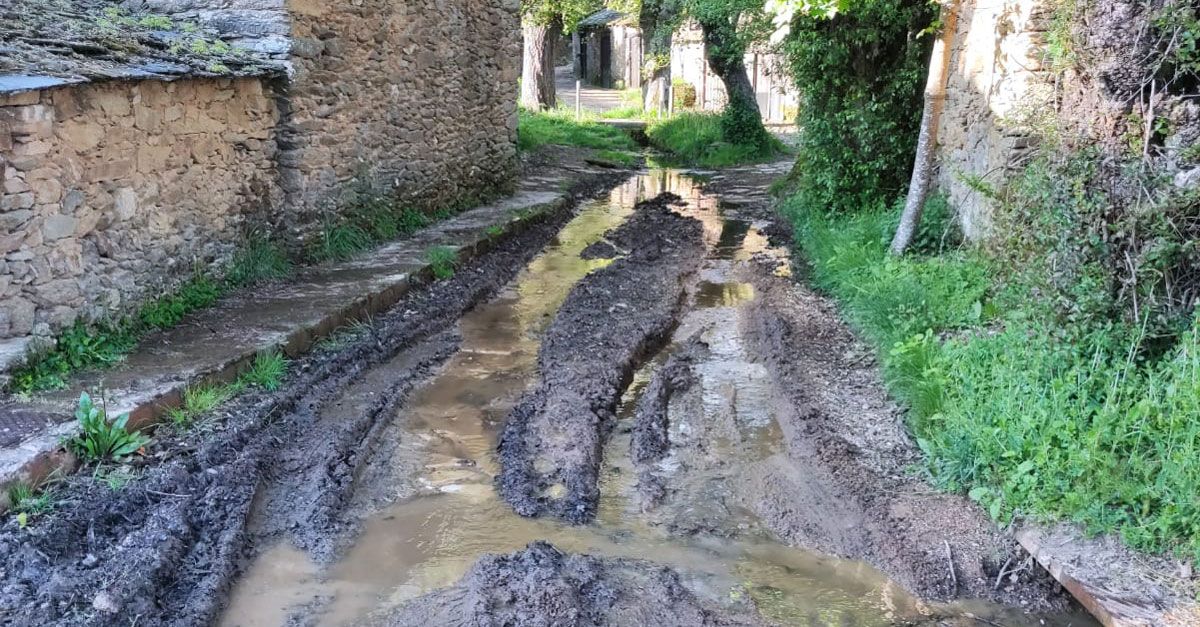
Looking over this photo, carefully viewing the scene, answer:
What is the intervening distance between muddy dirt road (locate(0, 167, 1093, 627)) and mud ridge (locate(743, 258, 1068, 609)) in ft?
0.05

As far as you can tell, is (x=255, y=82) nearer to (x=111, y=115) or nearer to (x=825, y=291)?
(x=111, y=115)

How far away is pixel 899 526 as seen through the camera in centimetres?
472

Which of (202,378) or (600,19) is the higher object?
(600,19)

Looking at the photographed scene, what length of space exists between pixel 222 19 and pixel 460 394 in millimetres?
3995

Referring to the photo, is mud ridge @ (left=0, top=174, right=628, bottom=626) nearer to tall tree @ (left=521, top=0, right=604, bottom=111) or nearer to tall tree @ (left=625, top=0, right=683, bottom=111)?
tall tree @ (left=625, top=0, right=683, bottom=111)

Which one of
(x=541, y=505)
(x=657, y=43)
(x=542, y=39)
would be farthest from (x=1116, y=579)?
(x=542, y=39)

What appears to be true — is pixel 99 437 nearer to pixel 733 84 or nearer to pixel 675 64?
pixel 733 84

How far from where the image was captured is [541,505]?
193 inches

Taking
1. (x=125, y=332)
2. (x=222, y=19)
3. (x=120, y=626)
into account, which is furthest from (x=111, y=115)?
(x=120, y=626)

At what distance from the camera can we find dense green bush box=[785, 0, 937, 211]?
9.85m

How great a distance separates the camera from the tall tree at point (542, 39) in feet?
65.2

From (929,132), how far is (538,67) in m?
14.5

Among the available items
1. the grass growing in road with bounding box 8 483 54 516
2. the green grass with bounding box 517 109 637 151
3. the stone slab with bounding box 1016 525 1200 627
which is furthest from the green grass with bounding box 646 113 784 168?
the grass growing in road with bounding box 8 483 54 516

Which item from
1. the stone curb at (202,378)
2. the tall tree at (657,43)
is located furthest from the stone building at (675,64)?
the stone curb at (202,378)
